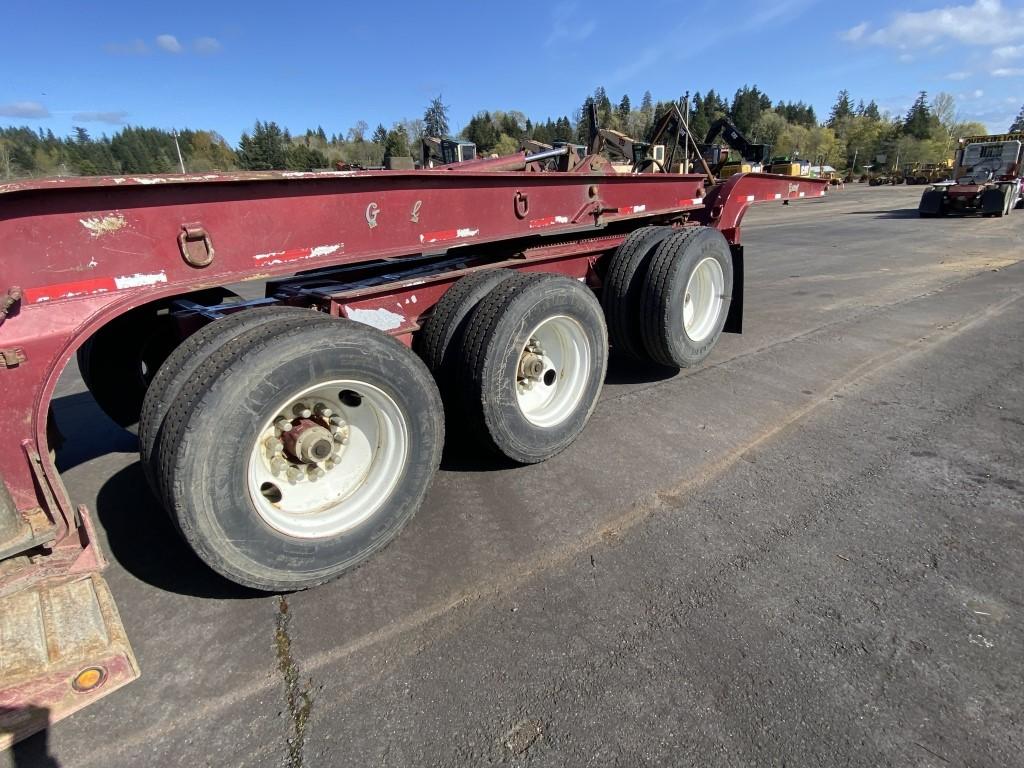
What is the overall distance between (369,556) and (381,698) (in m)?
0.69

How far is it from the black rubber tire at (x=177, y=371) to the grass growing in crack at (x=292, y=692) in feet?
2.35

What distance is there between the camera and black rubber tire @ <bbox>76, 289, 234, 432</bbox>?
11.7ft

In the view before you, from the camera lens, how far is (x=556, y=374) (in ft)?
11.8

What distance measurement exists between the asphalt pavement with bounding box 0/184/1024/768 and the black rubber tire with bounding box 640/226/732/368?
1.87 feet

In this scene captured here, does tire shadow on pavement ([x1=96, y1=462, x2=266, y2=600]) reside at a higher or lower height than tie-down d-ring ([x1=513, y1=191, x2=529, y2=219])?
lower

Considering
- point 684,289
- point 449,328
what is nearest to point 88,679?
point 449,328

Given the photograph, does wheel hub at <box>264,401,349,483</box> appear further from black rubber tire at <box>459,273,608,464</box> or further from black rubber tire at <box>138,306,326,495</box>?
black rubber tire at <box>459,273,608,464</box>

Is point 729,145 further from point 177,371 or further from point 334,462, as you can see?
point 177,371

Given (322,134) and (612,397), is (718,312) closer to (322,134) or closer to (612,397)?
(612,397)

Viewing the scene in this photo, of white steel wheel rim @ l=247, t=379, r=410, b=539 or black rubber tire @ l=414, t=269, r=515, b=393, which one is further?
black rubber tire @ l=414, t=269, r=515, b=393

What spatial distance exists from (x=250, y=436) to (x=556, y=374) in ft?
6.49

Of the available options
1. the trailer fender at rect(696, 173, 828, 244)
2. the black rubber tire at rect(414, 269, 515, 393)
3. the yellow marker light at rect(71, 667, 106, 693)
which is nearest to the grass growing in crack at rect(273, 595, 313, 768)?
the yellow marker light at rect(71, 667, 106, 693)

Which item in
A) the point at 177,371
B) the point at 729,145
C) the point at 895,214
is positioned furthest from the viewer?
the point at 895,214

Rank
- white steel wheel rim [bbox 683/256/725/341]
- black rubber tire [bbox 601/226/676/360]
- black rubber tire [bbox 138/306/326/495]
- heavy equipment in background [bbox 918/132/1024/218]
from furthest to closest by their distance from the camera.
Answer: heavy equipment in background [bbox 918/132/1024/218] → white steel wheel rim [bbox 683/256/725/341] → black rubber tire [bbox 601/226/676/360] → black rubber tire [bbox 138/306/326/495]
